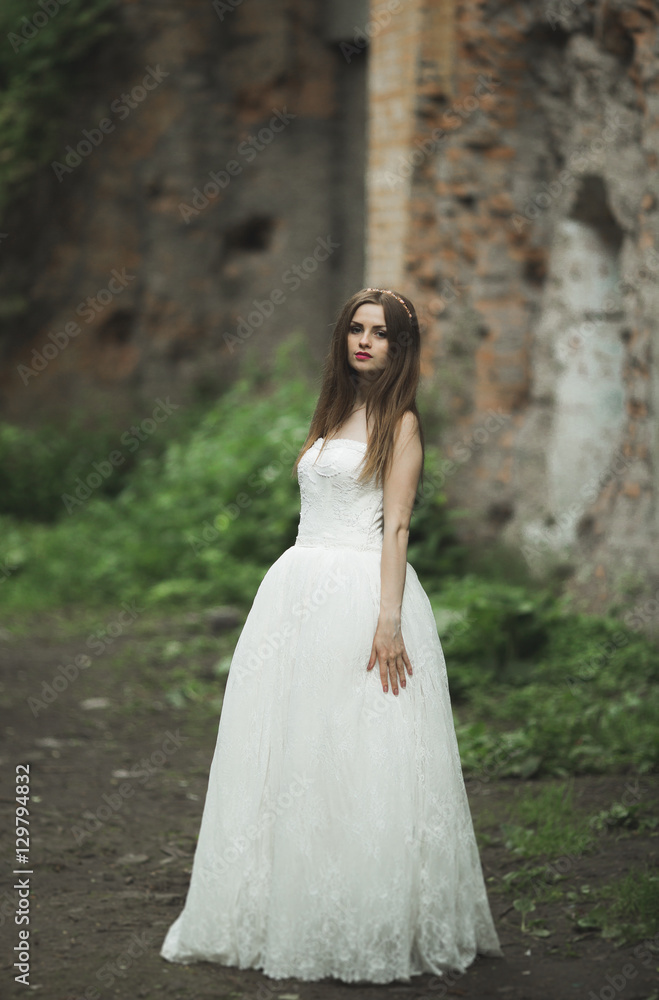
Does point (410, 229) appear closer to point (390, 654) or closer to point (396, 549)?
point (396, 549)

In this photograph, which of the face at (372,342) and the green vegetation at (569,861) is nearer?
the face at (372,342)

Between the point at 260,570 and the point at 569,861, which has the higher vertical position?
the point at 569,861

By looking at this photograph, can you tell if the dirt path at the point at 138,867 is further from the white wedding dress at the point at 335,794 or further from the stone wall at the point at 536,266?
the stone wall at the point at 536,266

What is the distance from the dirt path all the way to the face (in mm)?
1846

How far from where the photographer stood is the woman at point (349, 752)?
129 inches

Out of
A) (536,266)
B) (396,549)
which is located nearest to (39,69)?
(536,266)

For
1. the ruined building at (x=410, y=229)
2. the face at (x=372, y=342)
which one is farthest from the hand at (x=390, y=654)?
the ruined building at (x=410, y=229)

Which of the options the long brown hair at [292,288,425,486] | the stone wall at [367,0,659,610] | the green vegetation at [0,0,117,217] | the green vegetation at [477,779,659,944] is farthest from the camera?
the green vegetation at [0,0,117,217]

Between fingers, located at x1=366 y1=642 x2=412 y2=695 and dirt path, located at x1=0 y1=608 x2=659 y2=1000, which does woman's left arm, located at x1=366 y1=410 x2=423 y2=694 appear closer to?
fingers, located at x1=366 y1=642 x2=412 y2=695

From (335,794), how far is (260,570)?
4919 mm

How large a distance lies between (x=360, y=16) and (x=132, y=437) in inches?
178

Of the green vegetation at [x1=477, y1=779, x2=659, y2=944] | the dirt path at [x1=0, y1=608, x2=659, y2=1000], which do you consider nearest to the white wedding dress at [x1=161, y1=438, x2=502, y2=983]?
the dirt path at [x1=0, y1=608, x2=659, y2=1000]

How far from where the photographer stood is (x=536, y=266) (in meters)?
7.82

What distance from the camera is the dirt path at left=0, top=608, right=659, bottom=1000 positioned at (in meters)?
3.32
